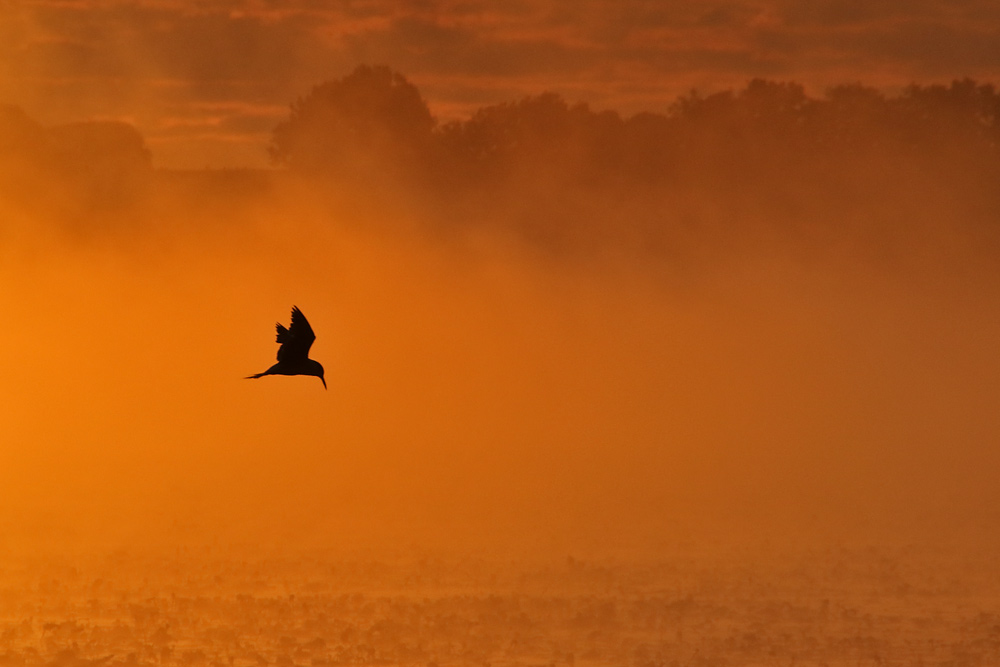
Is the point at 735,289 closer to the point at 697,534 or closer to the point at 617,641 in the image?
the point at 697,534

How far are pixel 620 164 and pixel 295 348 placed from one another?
7848 cm

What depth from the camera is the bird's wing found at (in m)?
18.6

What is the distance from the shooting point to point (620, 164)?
317 feet

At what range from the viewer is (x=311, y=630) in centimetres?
2398

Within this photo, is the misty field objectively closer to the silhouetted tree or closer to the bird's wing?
the bird's wing

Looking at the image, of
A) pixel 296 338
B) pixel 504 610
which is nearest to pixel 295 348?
pixel 296 338

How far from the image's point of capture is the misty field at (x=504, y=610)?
2278 cm

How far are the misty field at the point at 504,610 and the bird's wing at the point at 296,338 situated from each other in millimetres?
4781

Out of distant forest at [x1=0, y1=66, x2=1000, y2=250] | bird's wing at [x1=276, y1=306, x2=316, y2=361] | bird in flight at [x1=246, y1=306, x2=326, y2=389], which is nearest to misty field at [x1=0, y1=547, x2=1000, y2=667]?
bird in flight at [x1=246, y1=306, x2=326, y2=389]

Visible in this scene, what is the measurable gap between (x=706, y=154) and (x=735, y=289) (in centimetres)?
682

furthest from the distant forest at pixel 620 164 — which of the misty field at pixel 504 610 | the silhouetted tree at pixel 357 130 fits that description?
the misty field at pixel 504 610

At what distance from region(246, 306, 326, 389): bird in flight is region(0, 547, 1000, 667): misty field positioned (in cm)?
445

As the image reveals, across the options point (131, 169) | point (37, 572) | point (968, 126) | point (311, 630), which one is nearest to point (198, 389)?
point (131, 169)

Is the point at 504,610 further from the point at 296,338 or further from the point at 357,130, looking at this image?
the point at 357,130
